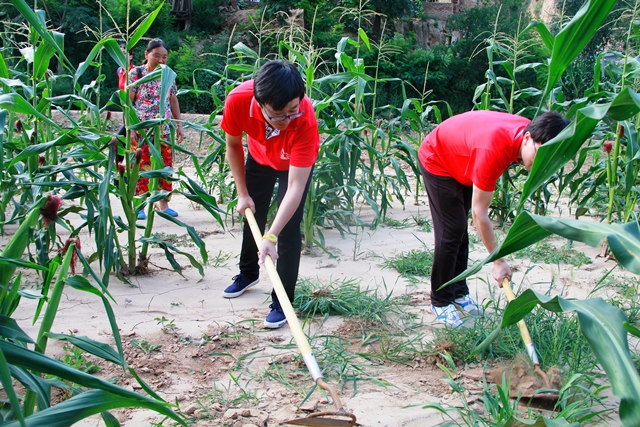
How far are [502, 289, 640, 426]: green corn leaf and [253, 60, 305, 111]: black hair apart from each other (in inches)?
53.4

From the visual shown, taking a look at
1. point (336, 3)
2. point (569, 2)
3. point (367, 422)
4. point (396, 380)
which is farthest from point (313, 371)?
point (569, 2)

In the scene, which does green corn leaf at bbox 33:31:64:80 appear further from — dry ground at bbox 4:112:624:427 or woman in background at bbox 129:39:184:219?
woman in background at bbox 129:39:184:219

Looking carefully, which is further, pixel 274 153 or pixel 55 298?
pixel 274 153

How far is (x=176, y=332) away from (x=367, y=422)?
46.7 inches

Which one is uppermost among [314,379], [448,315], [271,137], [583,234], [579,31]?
[579,31]

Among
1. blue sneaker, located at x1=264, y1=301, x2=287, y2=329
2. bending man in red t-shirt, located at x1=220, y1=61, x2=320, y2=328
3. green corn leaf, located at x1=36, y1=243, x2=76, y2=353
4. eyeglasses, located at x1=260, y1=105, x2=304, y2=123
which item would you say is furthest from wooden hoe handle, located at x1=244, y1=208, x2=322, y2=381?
green corn leaf, located at x1=36, y1=243, x2=76, y2=353

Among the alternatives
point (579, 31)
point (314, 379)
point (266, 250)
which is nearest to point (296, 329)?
point (314, 379)

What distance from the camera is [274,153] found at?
9.74ft

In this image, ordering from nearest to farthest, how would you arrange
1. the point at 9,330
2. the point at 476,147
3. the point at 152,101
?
the point at 9,330 → the point at 476,147 → the point at 152,101

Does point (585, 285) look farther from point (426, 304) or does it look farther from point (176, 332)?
point (176, 332)

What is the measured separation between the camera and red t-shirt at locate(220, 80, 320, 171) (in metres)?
2.67

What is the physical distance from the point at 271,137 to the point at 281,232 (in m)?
0.51

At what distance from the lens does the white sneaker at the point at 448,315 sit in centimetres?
310

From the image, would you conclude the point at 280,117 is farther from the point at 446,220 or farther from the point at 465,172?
the point at 446,220
